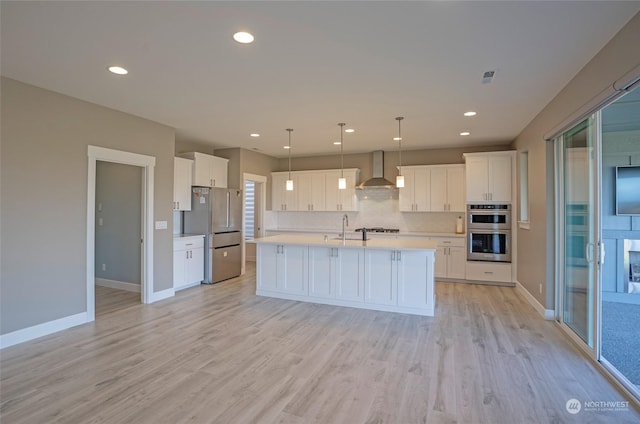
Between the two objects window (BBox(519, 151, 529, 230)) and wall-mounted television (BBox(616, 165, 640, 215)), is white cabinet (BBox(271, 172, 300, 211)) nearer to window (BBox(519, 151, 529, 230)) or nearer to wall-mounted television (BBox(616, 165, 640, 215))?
window (BBox(519, 151, 529, 230))

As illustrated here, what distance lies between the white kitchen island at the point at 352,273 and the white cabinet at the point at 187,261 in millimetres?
1332

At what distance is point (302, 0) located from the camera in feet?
6.93

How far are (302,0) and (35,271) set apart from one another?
12.6ft

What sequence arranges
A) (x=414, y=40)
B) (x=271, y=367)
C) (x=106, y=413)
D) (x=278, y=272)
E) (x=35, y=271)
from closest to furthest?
(x=106, y=413)
(x=414, y=40)
(x=271, y=367)
(x=35, y=271)
(x=278, y=272)

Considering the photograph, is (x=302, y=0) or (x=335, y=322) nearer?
(x=302, y=0)

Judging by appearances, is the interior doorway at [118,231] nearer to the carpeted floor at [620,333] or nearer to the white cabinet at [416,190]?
the white cabinet at [416,190]

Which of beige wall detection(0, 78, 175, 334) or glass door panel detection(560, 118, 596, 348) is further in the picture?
beige wall detection(0, 78, 175, 334)

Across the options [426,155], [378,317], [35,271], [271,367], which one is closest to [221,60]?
[271,367]

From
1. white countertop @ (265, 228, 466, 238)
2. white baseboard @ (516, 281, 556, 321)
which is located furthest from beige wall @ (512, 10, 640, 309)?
white countertop @ (265, 228, 466, 238)

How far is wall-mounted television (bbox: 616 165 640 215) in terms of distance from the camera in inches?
116

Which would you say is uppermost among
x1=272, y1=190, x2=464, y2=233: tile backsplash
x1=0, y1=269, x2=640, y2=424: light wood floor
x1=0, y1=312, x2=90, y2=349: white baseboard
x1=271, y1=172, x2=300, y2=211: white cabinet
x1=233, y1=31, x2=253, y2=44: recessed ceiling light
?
x1=233, y1=31, x2=253, y2=44: recessed ceiling light

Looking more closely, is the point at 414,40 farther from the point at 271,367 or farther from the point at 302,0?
A: the point at 271,367

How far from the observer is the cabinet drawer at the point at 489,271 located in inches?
238

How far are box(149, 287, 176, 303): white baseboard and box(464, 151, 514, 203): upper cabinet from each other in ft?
17.9
